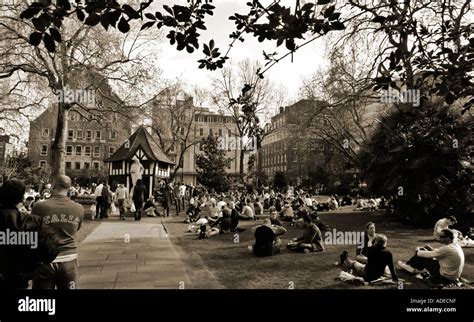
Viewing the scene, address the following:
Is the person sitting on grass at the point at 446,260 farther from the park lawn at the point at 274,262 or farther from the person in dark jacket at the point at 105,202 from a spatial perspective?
the person in dark jacket at the point at 105,202

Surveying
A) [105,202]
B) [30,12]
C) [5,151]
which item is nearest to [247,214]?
[105,202]

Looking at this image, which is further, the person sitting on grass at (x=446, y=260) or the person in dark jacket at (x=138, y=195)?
the person in dark jacket at (x=138, y=195)

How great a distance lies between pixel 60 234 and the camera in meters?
4.02

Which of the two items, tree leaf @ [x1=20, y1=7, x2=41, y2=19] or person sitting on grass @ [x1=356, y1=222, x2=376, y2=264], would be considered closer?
tree leaf @ [x1=20, y1=7, x2=41, y2=19]

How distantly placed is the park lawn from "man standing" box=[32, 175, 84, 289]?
345cm

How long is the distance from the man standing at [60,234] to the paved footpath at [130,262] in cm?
257

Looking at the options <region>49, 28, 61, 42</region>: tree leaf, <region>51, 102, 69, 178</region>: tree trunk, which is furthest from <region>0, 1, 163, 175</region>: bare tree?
<region>49, 28, 61, 42</region>: tree leaf

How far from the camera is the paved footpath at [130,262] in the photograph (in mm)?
6699

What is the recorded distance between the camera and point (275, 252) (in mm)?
10539

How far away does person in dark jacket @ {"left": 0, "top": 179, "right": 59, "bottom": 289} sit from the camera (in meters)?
3.25

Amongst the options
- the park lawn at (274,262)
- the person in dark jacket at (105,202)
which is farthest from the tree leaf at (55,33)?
the person in dark jacket at (105,202)

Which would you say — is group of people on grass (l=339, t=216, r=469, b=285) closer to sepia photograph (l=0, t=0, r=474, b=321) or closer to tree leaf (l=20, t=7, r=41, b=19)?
sepia photograph (l=0, t=0, r=474, b=321)

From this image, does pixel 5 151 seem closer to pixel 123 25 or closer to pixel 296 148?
pixel 296 148

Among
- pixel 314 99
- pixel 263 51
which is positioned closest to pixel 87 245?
pixel 263 51
